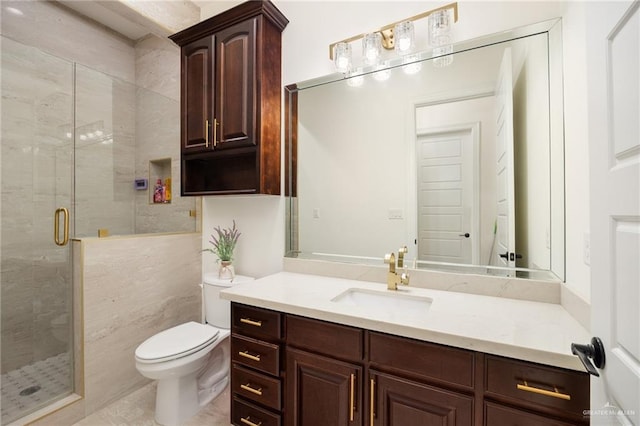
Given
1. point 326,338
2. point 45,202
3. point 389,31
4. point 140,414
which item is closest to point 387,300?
point 326,338

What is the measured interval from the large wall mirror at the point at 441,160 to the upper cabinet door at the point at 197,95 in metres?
0.57

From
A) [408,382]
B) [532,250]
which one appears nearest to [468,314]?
[408,382]

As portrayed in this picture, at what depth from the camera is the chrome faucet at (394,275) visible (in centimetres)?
142

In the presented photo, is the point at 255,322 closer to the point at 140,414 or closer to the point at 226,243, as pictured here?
the point at 226,243

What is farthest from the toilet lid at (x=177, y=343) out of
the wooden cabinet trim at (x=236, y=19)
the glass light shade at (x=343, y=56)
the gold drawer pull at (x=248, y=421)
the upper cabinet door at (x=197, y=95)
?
the wooden cabinet trim at (x=236, y=19)

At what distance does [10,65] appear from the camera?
1.82 metres

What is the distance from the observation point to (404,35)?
Answer: 1507 millimetres

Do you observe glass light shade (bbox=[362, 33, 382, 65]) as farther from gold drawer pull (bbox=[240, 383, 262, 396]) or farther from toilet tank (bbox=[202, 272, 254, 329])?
gold drawer pull (bbox=[240, 383, 262, 396])

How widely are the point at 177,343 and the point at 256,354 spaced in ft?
2.04

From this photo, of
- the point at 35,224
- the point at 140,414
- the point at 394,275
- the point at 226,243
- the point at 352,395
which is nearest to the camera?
the point at 352,395

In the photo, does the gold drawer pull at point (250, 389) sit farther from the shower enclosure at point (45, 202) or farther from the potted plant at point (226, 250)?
the shower enclosure at point (45, 202)

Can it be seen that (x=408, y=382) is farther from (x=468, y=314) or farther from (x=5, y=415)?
(x=5, y=415)

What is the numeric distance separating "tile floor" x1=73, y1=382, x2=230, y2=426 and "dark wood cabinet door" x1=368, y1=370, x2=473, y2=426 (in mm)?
1120

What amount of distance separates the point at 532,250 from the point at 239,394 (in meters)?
1.64
